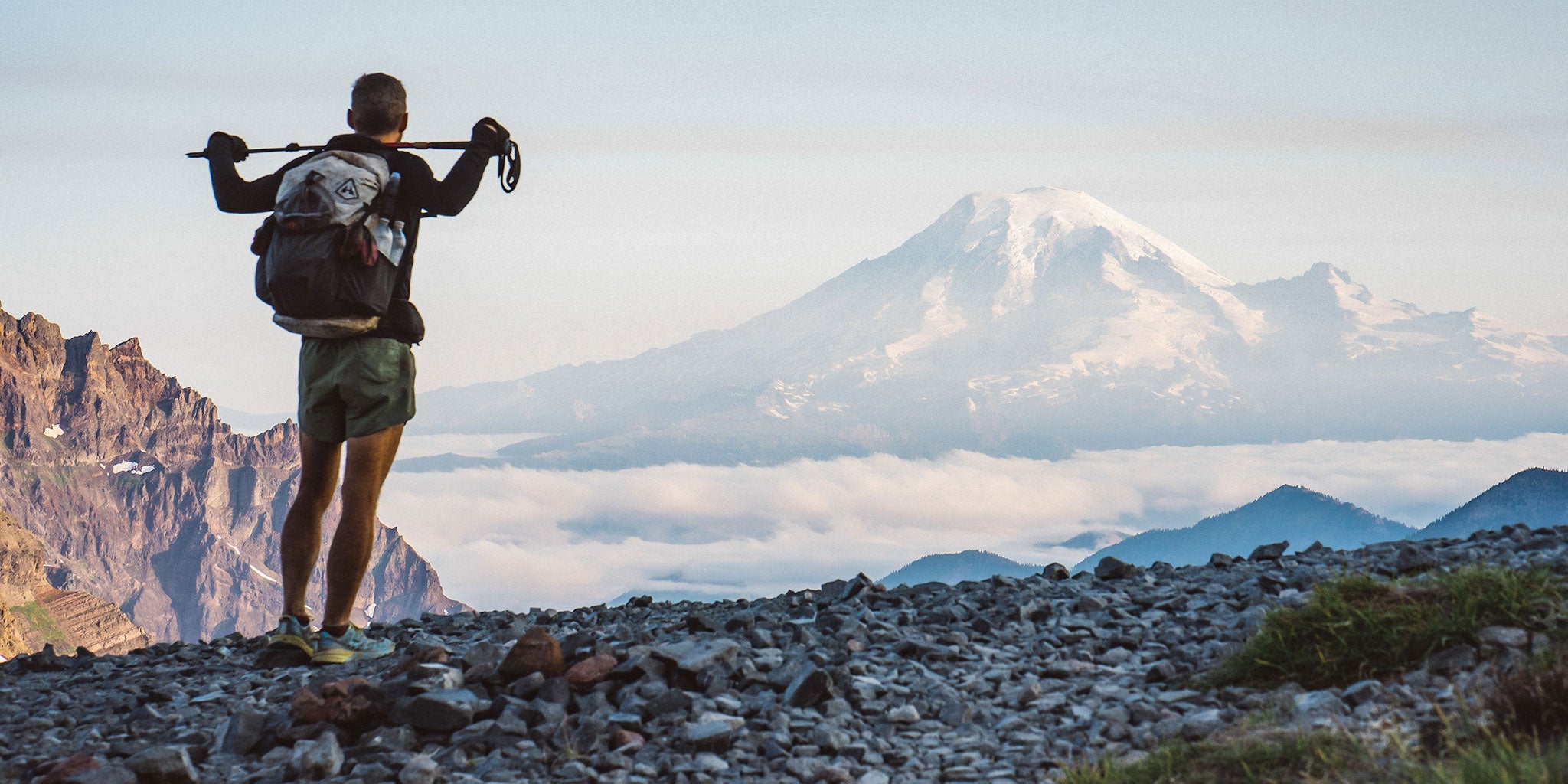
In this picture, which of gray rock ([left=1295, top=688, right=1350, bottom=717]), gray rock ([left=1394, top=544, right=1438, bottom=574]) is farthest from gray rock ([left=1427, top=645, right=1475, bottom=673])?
gray rock ([left=1394, top=544, right=1438, bottom=574])

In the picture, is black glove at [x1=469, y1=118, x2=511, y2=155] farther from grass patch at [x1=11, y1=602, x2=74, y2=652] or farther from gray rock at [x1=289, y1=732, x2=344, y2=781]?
grass patch at [x1=11, y1=602, x2=74, y2=652]

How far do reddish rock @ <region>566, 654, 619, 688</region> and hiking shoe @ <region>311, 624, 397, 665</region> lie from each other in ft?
7.25

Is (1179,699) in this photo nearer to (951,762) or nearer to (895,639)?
(951,762)

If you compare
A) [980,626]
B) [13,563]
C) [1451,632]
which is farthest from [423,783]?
[13,563]

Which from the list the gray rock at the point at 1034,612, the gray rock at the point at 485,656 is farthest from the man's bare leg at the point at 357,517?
the gray rock at the point at 1034,612

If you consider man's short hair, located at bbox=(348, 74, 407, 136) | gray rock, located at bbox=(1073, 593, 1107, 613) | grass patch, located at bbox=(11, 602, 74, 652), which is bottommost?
grass patch, located at bbox=(11, 602, 74, 652)

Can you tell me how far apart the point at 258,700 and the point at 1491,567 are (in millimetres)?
6422

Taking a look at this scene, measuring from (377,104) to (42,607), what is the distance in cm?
16855

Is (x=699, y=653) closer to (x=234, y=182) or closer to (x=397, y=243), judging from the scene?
(x=397, y=243)

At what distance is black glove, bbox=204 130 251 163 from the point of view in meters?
7.83

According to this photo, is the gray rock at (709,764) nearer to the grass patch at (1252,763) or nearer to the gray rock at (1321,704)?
the grass patch at (1252,763)

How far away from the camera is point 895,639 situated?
6.88m

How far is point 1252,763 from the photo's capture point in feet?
15.2

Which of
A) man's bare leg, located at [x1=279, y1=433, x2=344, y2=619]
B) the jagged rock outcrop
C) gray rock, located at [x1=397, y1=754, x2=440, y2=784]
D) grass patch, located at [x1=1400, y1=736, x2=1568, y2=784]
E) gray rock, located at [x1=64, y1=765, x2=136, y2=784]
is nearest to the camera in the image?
grass patch, located at [x1=1400, y1=736, x2=1568, y2=784]
